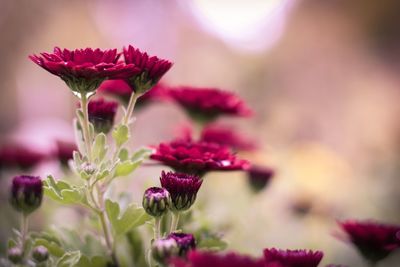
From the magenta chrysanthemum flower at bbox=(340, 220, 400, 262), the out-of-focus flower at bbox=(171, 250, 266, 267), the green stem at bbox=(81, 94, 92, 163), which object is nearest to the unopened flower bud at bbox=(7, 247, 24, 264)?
the green stem at bbox=(81, 94, 92, 163)

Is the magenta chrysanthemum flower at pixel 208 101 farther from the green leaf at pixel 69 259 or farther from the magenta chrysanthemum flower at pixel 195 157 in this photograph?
the green leaf at pixel 69 259

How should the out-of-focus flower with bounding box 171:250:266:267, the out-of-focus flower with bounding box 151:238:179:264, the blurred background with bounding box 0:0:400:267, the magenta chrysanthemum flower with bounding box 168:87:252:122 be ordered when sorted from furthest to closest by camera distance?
1. the blurred background with bounding box 0:0:400:267
2. the magenta chrysanthemum flower with bounding box 168:87:252:122
3. the out-of-focus flower with bounding box 151:238:179:264
4. the out-of-focus flower with bounding box 171:250:266:267

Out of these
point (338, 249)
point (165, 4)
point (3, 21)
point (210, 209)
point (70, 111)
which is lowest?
point (338, 249)

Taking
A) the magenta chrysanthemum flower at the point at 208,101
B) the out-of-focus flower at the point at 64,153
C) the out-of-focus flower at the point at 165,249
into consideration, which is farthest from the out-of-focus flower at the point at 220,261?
the out-of-focus flower at the point at 64,153

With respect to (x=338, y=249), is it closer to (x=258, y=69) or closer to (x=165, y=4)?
(x=258, y=69)

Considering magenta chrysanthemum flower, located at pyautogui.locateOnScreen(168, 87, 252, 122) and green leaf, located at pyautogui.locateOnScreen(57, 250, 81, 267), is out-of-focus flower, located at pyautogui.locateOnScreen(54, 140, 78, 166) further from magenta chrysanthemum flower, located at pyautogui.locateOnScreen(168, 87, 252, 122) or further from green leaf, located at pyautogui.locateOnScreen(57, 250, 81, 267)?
green leaf, located at pyautogui.locateOnScreen(57, 250, 81, 267)

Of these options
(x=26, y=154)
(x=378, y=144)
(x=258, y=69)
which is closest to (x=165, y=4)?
(x=258, y=69)
